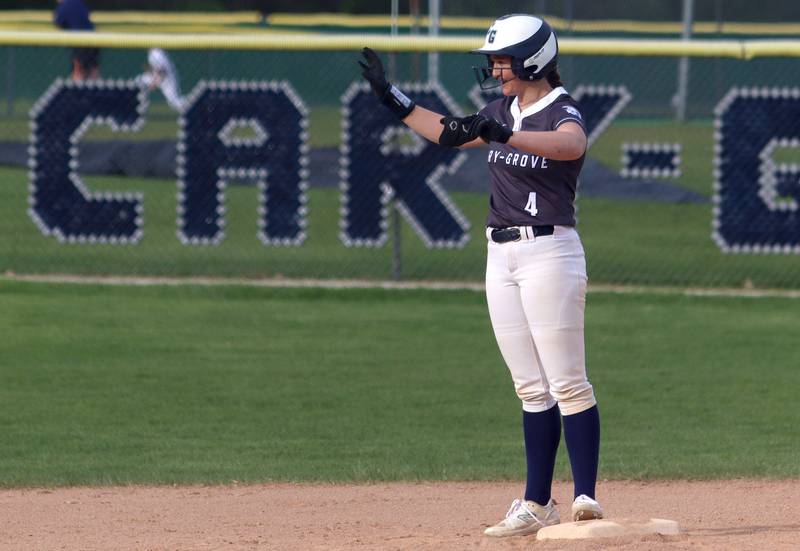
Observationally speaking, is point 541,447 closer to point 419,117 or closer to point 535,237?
point 535,237

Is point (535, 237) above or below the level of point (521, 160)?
below

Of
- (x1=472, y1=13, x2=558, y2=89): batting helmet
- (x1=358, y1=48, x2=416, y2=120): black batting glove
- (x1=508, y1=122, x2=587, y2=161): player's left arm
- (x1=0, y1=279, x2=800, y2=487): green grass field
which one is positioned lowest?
(x1=0, y1=279, x2=800, y2=487): green grass field

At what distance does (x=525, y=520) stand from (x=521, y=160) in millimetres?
1387

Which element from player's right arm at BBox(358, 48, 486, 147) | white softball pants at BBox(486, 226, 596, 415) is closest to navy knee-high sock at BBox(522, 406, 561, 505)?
white softball pants at BBox(486, 226, 596, 415)

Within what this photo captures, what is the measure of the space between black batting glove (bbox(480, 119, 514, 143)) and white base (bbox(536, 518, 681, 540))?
1434 mm

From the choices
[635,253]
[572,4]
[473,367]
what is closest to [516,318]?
[473,367]

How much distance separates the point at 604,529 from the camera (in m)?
5.34

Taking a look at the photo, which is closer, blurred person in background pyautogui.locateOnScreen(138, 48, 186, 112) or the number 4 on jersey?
the number 4 on jersey

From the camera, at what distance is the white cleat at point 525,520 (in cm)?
565

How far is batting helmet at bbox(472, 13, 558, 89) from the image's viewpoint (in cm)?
540

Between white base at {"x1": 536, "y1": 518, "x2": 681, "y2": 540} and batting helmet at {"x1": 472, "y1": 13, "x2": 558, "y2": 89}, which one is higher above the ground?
batting helmet at {"x1": 472, "y1": 13, "x2": 558, "y2": 89}

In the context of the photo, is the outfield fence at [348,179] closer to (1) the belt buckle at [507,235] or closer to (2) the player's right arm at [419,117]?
(2) the player's right arm at [419,117]

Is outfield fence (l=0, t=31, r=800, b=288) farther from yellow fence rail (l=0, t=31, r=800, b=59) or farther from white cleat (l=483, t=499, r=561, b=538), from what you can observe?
white cleat (l=483, t=499, r=561, b=538)

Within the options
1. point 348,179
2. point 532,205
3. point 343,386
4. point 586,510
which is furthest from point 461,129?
point 348,179
